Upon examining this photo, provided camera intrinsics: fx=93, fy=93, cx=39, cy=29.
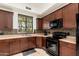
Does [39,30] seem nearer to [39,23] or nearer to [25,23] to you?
[39,23]

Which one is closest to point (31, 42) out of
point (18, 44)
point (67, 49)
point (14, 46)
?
point (18, 44)

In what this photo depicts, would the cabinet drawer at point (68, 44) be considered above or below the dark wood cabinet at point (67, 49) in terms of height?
above

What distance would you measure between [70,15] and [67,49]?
0.80 metres

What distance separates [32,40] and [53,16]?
1111mm

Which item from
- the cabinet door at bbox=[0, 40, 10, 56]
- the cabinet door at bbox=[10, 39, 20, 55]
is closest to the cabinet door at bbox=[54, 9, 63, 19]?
the cabinet door at bbox=[10, 39, 20, 55]

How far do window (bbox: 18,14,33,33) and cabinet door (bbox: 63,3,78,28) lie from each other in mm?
1281

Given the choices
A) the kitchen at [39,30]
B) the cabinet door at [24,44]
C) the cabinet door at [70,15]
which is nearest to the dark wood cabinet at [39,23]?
the kitchen at [39,30]

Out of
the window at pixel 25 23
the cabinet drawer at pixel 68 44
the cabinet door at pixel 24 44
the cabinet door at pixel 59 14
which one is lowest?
the cabinet door at pixel 24 44

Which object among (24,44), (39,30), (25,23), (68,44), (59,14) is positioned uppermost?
(59,14)

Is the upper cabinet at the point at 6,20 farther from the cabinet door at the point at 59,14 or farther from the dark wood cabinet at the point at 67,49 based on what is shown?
the dark wood cabinet at the point at 67,49

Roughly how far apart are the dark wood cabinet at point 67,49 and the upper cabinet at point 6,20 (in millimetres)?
1689

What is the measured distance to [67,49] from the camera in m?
1.87

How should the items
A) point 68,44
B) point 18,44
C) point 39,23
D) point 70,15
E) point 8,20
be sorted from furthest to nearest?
point 39,23, point 8,20, point 18,44, point 70,15, point 68,44

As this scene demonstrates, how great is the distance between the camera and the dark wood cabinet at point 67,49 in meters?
1.69
